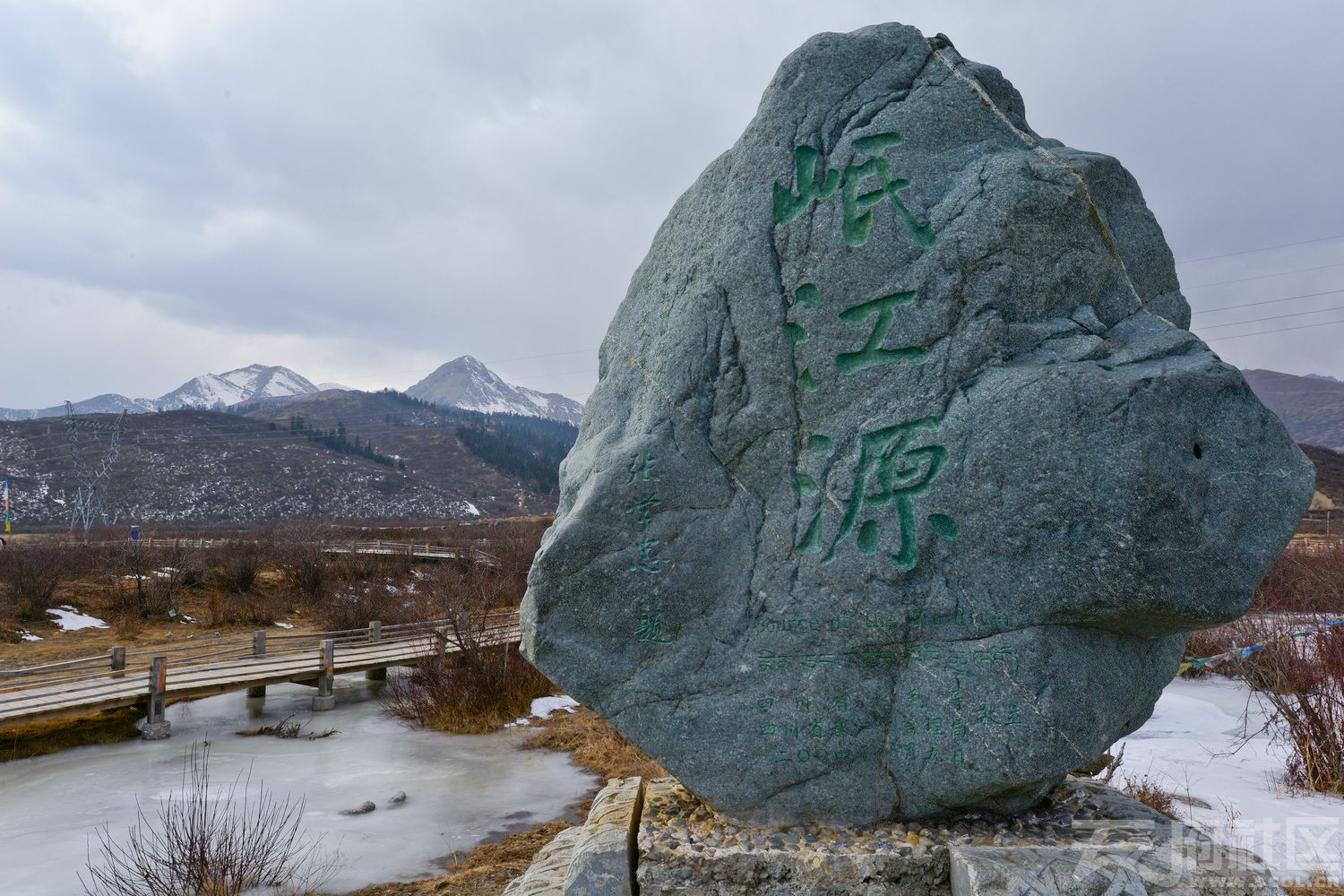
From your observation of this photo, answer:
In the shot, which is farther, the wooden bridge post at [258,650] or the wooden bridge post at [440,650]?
the wooden bridge post at [258,650]

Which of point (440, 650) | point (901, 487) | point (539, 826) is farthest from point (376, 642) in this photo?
point (901, 487)

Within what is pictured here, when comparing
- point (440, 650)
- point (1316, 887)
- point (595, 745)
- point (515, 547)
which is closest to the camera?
point (1316, 887)

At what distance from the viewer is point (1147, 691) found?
421 cm

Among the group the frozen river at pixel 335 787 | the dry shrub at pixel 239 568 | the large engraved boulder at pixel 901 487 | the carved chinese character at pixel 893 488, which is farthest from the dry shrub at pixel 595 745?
the dry shrub at pixel 239 568

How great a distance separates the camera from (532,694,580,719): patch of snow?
1104 centimetres

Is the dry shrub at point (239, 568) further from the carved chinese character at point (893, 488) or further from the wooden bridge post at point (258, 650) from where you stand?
the carved chinese character at point (893, 488)

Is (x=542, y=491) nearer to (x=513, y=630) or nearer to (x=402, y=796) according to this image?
(x=513, y=630)

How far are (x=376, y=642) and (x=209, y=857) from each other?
8694 millimetres

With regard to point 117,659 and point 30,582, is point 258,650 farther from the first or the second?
point 30,582

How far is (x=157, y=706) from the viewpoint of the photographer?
33.0ft

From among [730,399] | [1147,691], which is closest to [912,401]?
[730,399]

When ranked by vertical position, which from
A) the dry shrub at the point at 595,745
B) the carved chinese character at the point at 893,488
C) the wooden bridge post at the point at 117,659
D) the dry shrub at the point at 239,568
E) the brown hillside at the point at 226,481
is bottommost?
the dry shrub at the point at 595,745

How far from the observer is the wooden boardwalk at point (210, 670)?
9484 millimetres

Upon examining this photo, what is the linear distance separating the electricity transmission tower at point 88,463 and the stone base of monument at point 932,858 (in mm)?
35706
